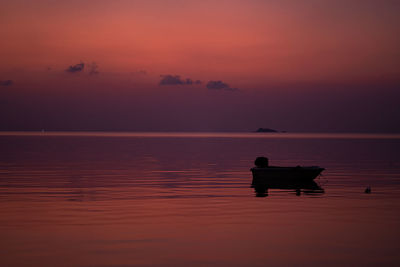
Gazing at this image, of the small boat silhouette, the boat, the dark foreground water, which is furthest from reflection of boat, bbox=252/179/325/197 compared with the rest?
the dark foreground water

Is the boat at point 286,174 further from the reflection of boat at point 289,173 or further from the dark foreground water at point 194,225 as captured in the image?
the dark foreground water at point 194,225

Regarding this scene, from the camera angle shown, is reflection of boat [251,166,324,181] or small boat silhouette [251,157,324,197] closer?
small boat silhouette [251,157,324,197]

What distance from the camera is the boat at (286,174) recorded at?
49.9m

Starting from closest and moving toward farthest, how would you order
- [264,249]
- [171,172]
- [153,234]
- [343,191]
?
[264,249] → [153,234] → [343,191] → [171,172]

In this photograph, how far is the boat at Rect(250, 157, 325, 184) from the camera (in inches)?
1964

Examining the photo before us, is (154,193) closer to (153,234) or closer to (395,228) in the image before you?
(153,234)

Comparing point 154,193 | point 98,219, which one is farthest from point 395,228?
point 154,193

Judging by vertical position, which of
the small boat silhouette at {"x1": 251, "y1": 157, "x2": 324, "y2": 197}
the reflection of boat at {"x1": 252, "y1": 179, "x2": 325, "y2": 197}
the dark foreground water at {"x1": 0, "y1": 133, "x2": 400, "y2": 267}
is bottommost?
the dark foreground water at {"x1": 0, "y1": 133, "x2": 400, "y2": 267}

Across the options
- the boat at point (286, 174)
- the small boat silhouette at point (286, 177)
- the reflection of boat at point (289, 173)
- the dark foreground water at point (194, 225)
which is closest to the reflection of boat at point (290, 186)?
the small boat silhouette at point (286, 177)

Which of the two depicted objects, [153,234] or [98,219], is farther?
[98,219]

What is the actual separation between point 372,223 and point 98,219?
575 inches

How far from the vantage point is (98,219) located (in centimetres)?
2794

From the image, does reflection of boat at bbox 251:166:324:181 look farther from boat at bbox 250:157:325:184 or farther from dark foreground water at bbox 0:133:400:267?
dark foreground water at bbox 0:133:400:267

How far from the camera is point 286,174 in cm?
4991
